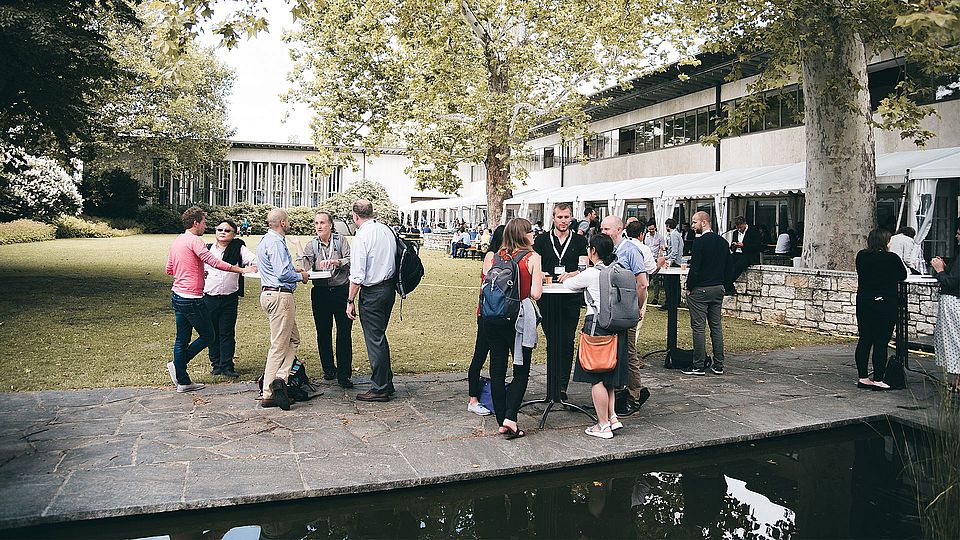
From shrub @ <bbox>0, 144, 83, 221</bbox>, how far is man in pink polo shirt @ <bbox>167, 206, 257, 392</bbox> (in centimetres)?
3012

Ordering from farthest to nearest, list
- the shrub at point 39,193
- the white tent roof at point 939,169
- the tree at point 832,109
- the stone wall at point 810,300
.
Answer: the shrub at point 39,193 → the white tent roof at point 939,169 → the tree at point 832,109 → the stone wall at point 810,300

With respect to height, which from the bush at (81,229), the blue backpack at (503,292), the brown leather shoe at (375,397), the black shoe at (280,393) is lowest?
the brown leather shoe at (375,397)

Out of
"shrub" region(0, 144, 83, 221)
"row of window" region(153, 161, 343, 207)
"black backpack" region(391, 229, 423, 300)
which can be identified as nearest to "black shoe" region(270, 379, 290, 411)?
"black backpack" region(391, 229, 423, 300)

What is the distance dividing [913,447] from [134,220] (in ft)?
158

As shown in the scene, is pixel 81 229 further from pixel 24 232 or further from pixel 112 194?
pixel 112 194

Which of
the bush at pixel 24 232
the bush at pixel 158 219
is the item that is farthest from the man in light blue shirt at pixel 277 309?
the bush at pixel 158 219

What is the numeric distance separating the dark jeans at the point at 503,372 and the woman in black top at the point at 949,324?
4.15m

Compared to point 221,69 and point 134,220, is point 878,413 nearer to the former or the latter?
point 134,220

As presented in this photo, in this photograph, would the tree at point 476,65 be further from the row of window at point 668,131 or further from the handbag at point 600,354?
the handbag at point 600,354

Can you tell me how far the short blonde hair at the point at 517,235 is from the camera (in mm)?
5918

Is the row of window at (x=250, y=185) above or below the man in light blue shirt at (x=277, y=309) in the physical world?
above

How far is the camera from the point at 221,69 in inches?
2218

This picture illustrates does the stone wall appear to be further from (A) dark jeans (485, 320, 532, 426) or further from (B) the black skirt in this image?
(A) dark jeans (485, 320, 532, 426)

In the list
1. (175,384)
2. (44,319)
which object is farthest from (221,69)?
(175,384)
